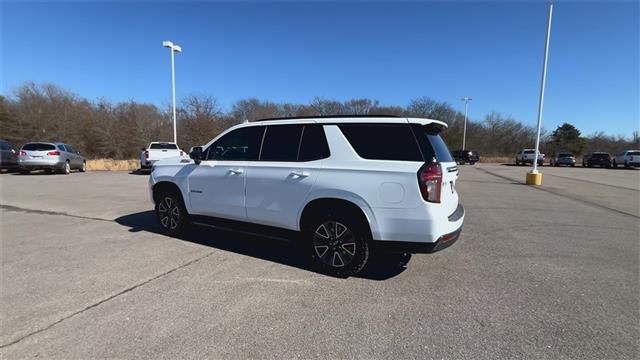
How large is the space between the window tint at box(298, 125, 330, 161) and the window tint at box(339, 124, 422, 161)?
346 mm

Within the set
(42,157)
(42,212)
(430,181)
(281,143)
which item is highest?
(281,143)

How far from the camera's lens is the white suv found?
4023 millimetres

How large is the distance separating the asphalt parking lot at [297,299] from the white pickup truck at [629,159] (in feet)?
141

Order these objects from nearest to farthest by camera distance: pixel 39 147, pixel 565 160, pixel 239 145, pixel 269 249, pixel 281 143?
pixel 281 143 < pixel 239 145 < pixel 269 249 < pixel 39 147 < pixel 565 160

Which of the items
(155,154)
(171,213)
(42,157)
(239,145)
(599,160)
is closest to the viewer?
(239,145)

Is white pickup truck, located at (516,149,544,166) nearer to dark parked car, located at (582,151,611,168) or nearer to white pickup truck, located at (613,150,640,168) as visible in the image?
dark parked car, located at (582,151,611,168)

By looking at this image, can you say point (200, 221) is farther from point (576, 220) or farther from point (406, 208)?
point (576, 220)

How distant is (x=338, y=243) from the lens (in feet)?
14.8

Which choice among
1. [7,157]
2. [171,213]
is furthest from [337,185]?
[7,157]

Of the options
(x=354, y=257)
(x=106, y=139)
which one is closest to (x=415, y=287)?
(x=354, y=257)

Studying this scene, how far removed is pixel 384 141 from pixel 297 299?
2.05 m

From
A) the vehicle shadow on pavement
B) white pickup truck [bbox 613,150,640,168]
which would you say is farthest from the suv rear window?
white pickup truck [bbox 613,150,640,168]

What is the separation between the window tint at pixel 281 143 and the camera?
16.1 feet

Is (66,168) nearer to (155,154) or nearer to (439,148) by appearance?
(155,154)
